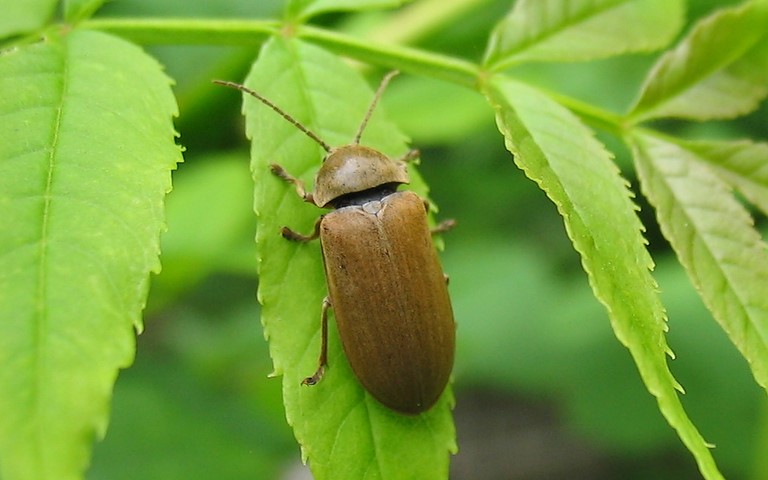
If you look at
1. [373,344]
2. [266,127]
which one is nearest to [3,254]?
[266,127]

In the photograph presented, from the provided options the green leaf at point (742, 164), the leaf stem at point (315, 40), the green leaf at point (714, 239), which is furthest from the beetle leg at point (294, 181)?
the green leaf at point (742, 164)

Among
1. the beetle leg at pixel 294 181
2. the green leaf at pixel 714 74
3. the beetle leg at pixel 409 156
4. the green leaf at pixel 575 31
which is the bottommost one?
the beetle leg at pixel 294 181

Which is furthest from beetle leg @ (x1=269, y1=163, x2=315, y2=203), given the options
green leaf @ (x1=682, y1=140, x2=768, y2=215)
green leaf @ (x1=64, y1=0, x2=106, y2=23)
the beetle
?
green leaf @ (x1=682, y1=140, x2=768, y2=215)

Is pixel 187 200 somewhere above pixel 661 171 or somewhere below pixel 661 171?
above

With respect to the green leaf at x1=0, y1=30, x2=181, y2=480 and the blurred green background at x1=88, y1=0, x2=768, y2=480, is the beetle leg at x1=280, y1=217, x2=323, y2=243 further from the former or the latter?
the blurred green background at x1=88, y1=0, x2=768, y2=480

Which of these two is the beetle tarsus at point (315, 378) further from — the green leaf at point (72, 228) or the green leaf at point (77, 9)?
the green leaf at point (77, 9)

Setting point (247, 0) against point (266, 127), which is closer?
point (266, 127)

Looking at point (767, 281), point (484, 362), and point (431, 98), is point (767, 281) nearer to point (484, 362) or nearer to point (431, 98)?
point (431, 98)

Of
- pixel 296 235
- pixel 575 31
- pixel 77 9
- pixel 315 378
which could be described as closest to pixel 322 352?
pixel 315 378
